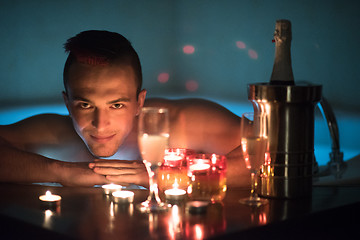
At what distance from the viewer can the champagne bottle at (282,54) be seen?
1.32 m

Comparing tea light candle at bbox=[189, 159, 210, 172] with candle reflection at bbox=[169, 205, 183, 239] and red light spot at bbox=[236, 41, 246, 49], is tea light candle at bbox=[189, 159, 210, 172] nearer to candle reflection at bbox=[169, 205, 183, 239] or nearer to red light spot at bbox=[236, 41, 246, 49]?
candle reflection at bbox=[169, 205, 183, 239]

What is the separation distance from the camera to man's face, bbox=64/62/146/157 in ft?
6.19

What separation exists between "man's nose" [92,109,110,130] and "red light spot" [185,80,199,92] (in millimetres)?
A: 760

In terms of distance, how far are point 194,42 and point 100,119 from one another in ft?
2.80

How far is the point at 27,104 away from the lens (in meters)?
2.33

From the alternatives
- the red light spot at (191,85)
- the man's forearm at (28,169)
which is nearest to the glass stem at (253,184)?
the man's forearm at (28,169)

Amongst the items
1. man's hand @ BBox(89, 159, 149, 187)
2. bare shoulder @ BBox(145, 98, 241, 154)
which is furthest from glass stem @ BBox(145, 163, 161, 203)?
bare shoulder @ BBox(145, 98, 241, 154)

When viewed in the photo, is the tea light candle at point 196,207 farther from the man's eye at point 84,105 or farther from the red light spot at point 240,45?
the red light spot at point 240,45

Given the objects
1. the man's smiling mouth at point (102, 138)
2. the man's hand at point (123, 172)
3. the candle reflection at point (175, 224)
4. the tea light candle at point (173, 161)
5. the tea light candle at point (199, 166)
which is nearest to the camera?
the candle reflection at point (175, 224)

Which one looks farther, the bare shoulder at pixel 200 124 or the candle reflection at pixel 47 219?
the bare shoulder at pixel 200 124

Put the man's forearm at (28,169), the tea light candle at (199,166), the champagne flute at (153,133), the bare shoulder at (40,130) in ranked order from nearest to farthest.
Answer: the champagne flute at (153,133) → the tea light candle at (199,166) → the man's forearm at (28,169) → the bare shoulder at (40,130)

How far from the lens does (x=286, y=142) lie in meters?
1.36

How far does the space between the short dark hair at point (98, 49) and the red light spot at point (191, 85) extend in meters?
0.64

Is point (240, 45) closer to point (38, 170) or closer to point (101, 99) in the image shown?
point (101, 99)
